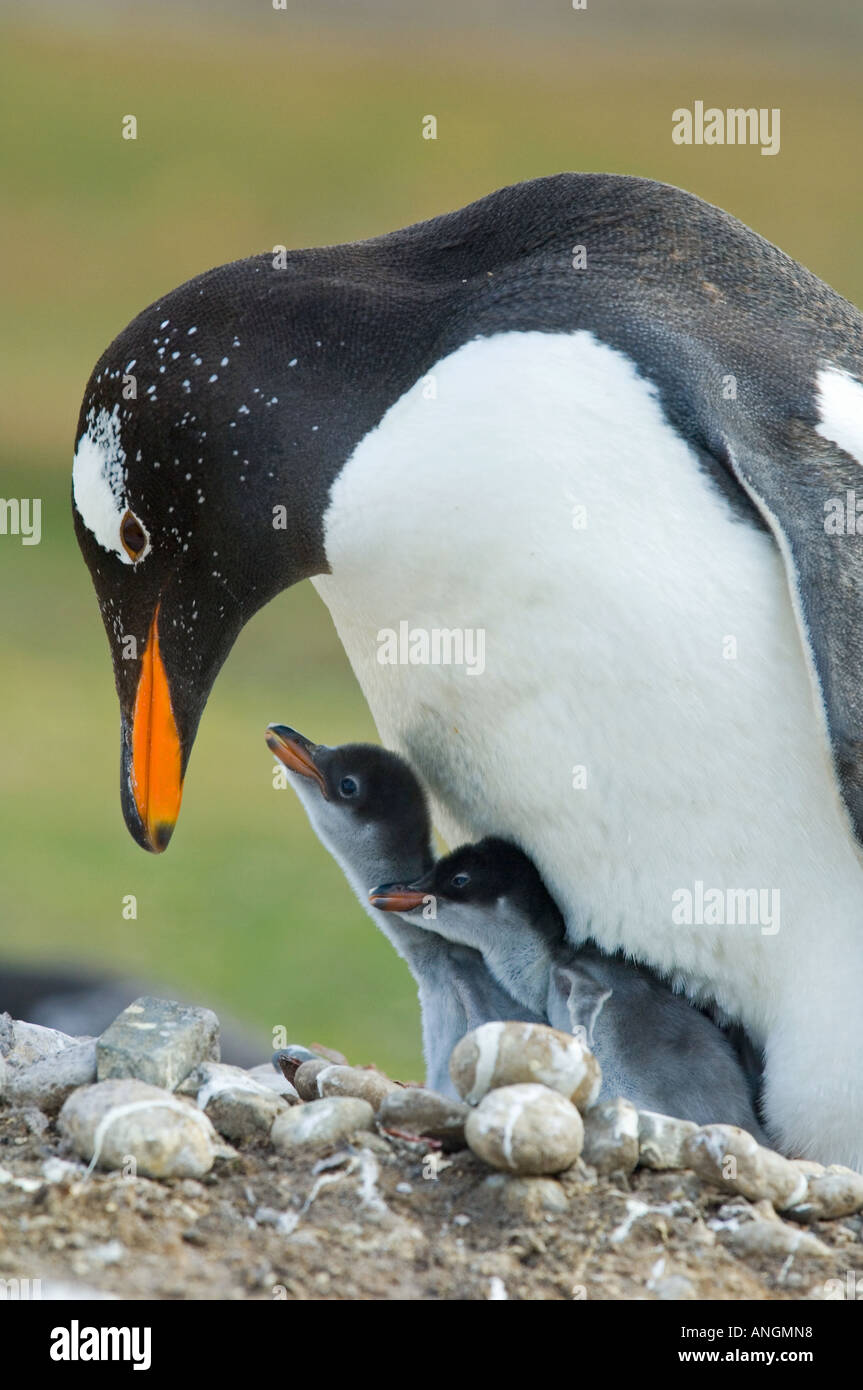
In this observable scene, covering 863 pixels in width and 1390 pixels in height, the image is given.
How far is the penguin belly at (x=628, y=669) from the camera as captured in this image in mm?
1935

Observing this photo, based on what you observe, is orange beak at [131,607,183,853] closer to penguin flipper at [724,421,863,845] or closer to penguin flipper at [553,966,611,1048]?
penguin flipper at [553,966,611,1048]

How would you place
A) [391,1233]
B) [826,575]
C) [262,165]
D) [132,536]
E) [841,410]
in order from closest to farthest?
[391,1233], [826,575], [841,410], [132,536], [262,165]

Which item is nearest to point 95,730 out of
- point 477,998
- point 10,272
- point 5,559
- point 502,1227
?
point 5,559

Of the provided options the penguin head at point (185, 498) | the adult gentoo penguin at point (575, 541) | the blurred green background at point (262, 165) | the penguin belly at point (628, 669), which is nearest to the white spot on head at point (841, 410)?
the adult gentoo penguin at point (575, 541)

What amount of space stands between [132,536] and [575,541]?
58 cm

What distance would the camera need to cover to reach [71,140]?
1273 cm

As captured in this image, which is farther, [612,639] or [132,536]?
[132,536]

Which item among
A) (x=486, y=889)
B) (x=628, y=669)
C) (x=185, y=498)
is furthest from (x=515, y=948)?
(x=185, y=498)

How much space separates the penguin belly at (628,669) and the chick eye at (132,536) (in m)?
0.25

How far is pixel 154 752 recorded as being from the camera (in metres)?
2.16

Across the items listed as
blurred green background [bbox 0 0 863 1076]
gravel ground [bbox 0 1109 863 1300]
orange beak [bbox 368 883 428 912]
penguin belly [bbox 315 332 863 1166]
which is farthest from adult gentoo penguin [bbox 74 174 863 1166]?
blurred green background [bbox 0 0 863 1076]

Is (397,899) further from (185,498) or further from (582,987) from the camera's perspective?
(185,498)

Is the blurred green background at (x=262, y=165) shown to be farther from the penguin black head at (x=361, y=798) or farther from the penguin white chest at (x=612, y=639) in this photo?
the penguin white chest at (x=612, y=639)

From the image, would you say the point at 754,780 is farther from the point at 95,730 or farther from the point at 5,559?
the point at 5,559
